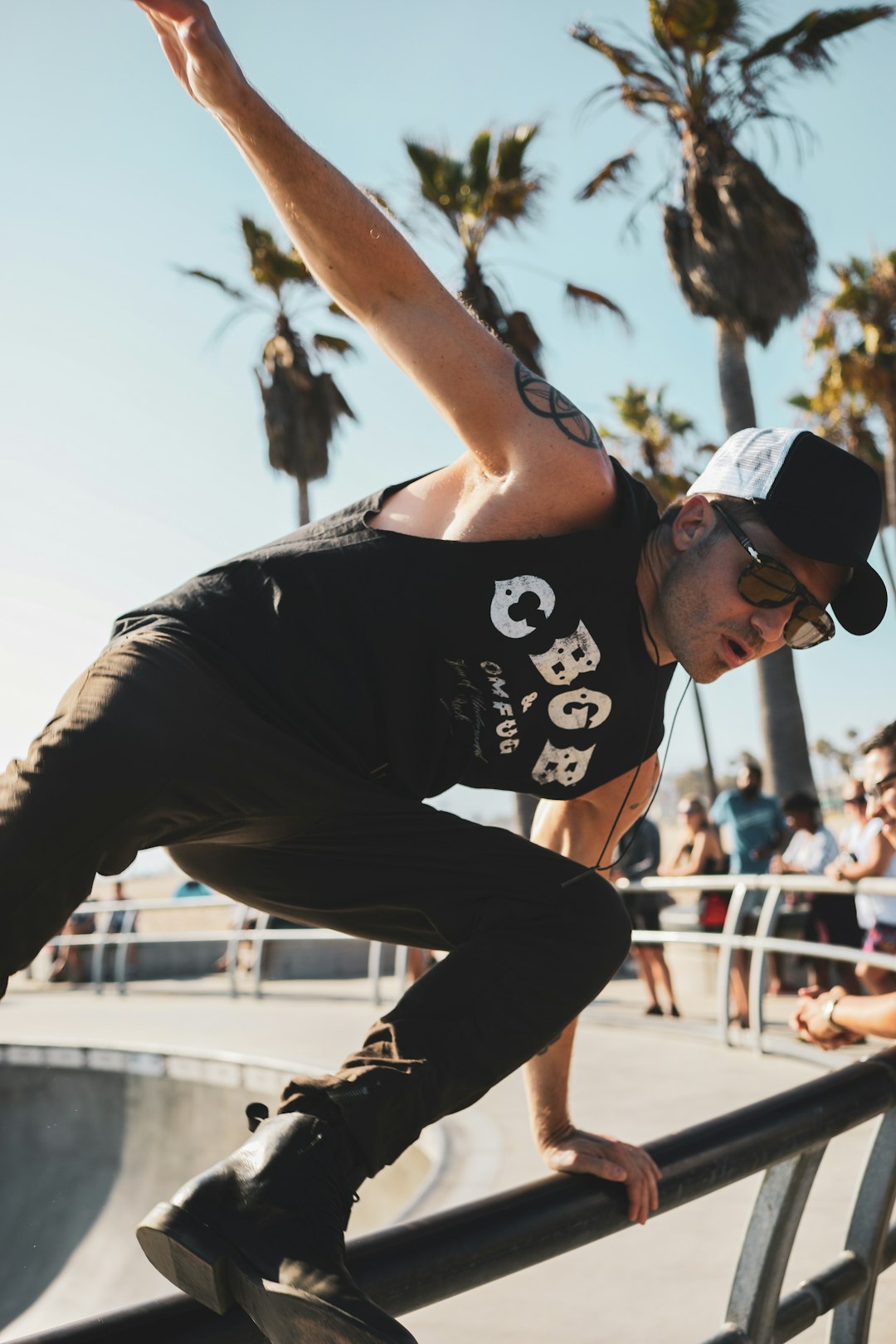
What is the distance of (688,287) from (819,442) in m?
13.7

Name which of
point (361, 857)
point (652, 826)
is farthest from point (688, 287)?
point (361, 857)

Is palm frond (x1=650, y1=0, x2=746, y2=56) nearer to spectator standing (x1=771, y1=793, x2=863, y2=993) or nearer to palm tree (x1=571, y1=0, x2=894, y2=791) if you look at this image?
palm tree (x1=571, y1=0, x2=894, y2=791)

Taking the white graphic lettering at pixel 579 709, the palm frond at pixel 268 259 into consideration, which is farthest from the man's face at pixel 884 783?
the palm frond at pixel 268 259

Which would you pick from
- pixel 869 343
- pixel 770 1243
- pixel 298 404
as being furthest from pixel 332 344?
pixel 770 1243

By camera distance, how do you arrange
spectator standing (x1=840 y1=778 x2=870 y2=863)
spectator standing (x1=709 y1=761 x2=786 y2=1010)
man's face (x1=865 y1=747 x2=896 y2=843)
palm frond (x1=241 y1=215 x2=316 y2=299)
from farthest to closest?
palm frond (x1=241 y1=215 x2=316 y2=299), spectator standing (x1=709 y1=761 x2=786 y2=1010), spectator standing (x1=840 y1=778 x2=870 y2=863), man's face (x1=865 y1=747 x2=896 y2=843)

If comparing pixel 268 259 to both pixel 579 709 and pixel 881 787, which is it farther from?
pixel 579 709

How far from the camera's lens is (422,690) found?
6.16 ft

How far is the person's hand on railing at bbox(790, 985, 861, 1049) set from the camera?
2.49m

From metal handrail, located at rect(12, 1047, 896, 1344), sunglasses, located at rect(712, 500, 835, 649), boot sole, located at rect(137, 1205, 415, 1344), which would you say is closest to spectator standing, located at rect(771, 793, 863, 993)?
metal handrail, located at rect(12, 1047, 896, 1344)

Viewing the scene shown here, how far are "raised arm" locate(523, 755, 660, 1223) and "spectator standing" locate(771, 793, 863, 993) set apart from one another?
6166 mm

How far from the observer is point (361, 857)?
193cm

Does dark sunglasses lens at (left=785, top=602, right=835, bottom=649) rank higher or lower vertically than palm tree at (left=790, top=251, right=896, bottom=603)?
lower

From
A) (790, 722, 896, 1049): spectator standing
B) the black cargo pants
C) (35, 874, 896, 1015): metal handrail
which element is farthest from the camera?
(35, 874, 896, 1015): metal handrail

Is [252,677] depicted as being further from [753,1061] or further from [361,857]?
[753,1061]
